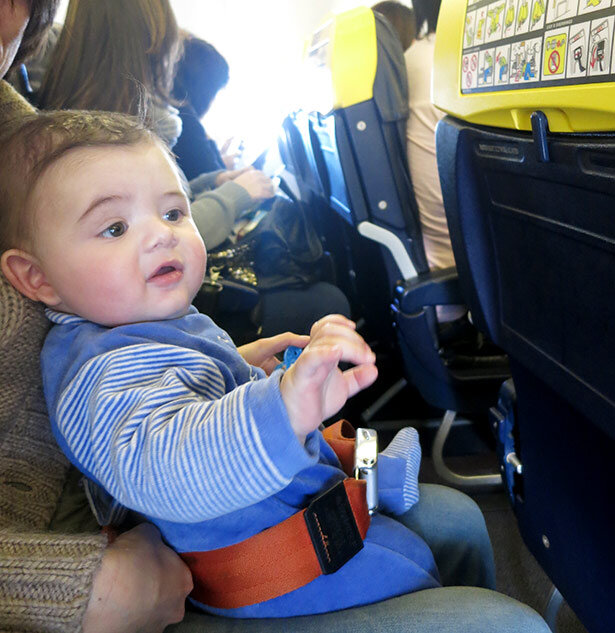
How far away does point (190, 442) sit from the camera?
0.54m

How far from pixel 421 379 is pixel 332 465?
0.88 meters

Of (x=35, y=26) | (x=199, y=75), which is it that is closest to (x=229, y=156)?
(x=199, y=75)

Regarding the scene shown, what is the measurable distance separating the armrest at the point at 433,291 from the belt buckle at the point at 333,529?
0.86 meters

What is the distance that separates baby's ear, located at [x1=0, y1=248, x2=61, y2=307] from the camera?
68 cm

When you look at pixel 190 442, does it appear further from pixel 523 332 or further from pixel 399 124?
pixel 399 124

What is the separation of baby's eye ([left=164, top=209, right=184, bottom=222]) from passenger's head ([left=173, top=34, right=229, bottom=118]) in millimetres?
1692

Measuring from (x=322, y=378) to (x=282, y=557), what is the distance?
0.25 m

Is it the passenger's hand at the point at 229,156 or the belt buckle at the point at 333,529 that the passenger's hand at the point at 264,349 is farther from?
the passenger's hand at the point at 229,156

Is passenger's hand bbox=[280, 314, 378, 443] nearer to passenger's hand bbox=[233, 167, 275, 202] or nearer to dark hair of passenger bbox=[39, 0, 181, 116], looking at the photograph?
dark hair of passenger bbox=[39, 0, 181, 116]

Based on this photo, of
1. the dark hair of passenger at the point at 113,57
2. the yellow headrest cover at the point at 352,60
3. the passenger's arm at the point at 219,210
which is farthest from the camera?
the passenger's arm at the point at 219,210

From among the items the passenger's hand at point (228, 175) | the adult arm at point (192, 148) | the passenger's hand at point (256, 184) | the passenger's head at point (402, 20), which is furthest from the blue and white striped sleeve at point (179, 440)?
the passenger's head at point (402, 20)

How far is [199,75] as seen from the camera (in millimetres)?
2330

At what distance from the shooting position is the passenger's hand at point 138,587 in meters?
0.60

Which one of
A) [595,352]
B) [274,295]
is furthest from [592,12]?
[274,295]
